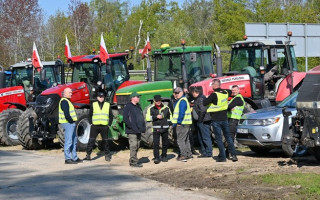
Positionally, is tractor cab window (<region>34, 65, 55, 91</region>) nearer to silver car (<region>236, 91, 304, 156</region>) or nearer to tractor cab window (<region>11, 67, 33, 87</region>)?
tractor cab window (<region>11, 67, 33, 87</region>)

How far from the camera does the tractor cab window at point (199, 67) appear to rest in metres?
19.0

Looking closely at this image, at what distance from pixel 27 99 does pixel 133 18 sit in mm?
38303

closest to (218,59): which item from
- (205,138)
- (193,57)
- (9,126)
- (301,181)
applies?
(193,57)

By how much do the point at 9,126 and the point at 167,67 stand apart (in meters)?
6.09

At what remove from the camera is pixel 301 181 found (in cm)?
1135

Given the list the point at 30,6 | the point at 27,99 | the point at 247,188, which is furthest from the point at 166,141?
the point at 30,6

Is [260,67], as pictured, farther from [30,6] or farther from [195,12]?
[195,12]

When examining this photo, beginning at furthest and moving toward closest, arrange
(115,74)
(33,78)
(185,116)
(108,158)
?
(33,78) < (115,74) < (108,158) < (185,116)

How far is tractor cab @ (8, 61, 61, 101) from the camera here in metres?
22.5

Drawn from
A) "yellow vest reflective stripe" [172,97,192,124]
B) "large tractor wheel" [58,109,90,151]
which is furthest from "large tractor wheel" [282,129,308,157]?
"large tractor wheel" [58,109,90,151]

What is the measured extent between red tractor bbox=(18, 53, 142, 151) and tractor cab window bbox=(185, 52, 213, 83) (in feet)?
7.42

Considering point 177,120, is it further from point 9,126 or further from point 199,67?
point 9,126

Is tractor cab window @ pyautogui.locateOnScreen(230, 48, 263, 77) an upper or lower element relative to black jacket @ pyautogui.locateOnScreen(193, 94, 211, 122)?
upper

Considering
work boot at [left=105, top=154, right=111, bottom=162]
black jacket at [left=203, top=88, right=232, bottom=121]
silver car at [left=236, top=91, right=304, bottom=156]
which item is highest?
black jacket at [left=203, top=88, right=232, bottom=121]
